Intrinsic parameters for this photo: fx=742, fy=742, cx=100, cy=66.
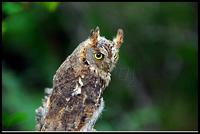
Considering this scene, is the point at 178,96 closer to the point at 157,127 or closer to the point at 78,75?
the point at 157,127

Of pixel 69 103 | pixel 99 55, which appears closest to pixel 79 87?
pixel 69 103

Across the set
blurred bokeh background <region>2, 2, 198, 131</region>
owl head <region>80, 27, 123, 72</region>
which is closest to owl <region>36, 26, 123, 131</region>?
owl head <region>80, 27, 123, 72</region>

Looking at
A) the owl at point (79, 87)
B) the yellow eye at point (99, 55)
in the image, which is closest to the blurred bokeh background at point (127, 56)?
the owl at point (79, 87)

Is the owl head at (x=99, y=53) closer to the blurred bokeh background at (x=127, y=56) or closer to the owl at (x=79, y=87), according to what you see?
the owl at (x=79, y=87)

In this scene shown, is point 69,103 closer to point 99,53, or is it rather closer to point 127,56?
point 99,53

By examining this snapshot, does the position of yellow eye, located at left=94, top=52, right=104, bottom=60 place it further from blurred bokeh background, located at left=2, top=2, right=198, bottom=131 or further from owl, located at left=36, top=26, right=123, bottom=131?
blurred bokeh background, located at left=2, top=2, right=198, bottom=131

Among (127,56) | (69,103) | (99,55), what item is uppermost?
(127,56)

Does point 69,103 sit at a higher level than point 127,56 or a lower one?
lower
